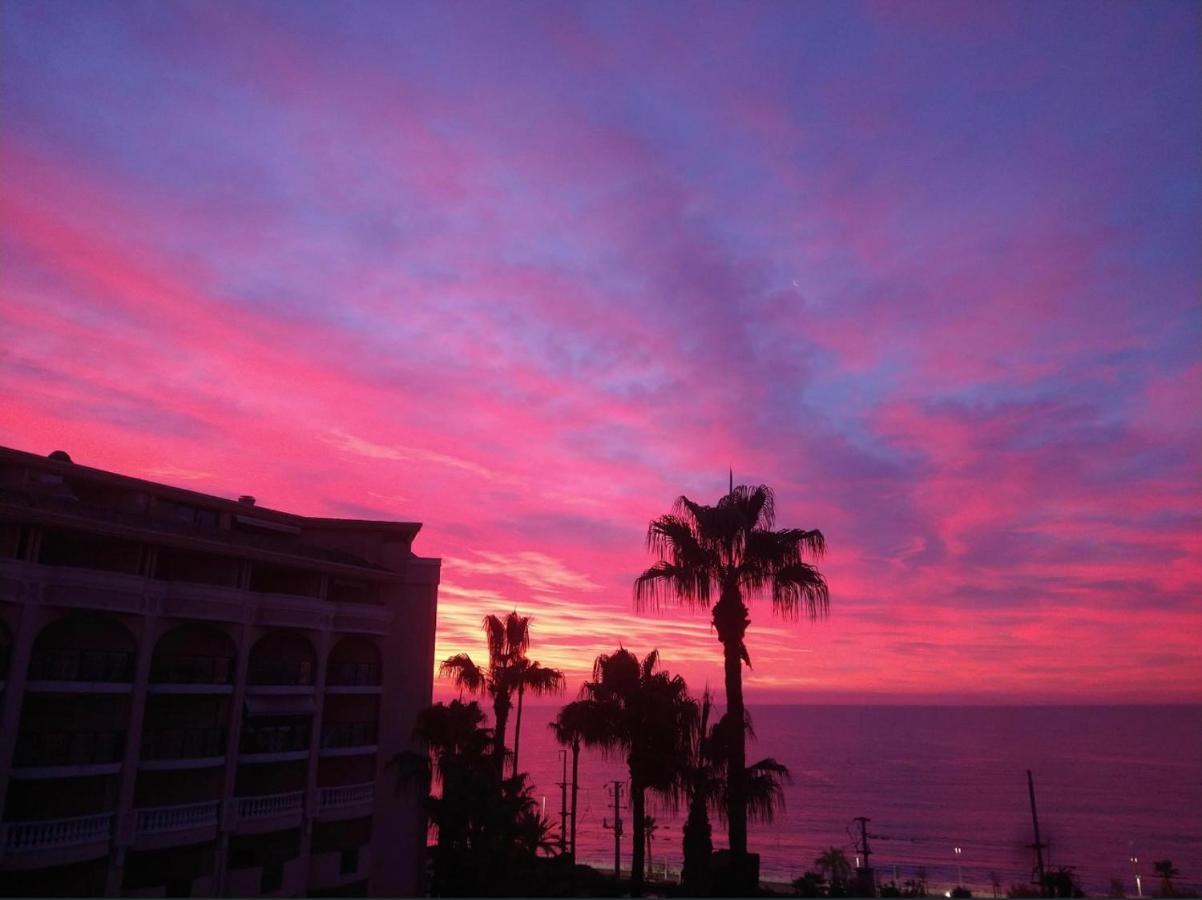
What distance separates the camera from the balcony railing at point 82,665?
87.2 feet

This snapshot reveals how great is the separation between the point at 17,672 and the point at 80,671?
85.5 inches

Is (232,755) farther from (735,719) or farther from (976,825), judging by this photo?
(976,825)

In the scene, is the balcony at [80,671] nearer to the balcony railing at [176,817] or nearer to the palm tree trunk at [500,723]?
the balcony railing at [176,817]

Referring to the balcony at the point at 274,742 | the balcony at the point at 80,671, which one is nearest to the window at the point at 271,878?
the balcony at the point at 274,742

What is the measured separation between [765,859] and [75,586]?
104320 millimetres

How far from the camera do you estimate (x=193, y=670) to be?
1232 inches

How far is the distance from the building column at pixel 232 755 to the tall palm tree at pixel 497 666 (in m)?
16.3

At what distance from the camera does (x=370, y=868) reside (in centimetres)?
3762

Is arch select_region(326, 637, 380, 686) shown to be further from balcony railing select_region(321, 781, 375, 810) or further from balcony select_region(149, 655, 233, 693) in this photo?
balcony select_region(149, 655, 233, 693)

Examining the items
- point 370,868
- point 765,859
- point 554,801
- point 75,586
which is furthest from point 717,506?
point 554,801

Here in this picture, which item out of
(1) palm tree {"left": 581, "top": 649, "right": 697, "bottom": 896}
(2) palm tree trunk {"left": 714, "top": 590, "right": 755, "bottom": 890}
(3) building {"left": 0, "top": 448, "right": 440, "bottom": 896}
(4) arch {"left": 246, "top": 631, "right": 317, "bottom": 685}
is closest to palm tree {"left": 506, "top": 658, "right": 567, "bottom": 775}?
(3) building {"left": 0, "top": 448, "right": 440, "bottom": 896}

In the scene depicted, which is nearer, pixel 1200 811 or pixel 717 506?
pixel 717 506

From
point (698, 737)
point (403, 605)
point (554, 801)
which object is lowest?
point (554, 801)

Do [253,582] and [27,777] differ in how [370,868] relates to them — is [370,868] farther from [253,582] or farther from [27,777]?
[27,777]
